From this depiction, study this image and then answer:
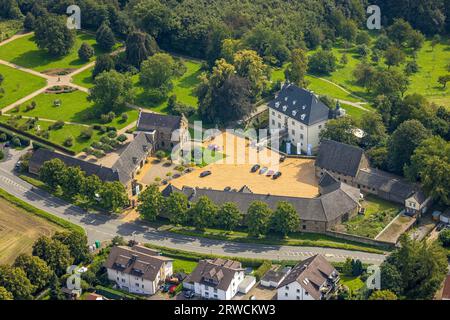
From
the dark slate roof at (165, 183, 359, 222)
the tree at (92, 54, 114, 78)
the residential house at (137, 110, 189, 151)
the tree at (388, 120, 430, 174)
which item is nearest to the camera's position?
the dark slate roof at (165, 183, 359, 222)

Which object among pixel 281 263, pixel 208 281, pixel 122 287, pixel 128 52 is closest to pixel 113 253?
pixel 122 287

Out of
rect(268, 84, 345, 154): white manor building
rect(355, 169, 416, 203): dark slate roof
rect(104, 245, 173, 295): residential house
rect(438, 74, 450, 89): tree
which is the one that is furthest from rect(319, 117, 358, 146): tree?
rect(104, 245, 173, 295): residential house

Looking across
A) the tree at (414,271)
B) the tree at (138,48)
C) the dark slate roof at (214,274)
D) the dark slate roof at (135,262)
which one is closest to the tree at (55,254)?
the dark slate roof at (135,262)

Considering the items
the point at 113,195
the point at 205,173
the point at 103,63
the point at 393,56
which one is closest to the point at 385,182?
the point at 205,173

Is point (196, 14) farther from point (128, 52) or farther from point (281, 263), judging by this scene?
point (281, 263)

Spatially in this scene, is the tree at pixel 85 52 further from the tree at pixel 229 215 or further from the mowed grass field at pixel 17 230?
the tree at pixel 229 215

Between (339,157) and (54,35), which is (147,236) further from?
(54,35)

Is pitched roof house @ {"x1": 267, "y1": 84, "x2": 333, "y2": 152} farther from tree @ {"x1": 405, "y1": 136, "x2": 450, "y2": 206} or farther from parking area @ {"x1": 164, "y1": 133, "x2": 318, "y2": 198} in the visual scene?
tree @ {"x1": 405, "y1": 136, "x2": 450, "y2": 206}
